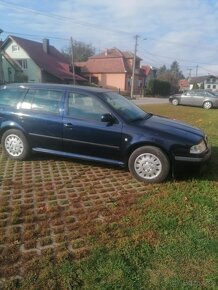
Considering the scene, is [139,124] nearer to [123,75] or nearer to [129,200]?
[129,200]

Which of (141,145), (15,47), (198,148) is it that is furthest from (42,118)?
(15,47)

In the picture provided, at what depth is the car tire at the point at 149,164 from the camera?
16.8 ft

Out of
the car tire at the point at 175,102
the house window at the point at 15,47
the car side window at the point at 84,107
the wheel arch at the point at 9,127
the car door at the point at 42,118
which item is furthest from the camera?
the house window at the point at 15,47

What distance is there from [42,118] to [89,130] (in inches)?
40.9

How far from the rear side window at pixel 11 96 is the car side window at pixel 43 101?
0.56 ft

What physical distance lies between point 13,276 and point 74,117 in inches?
130

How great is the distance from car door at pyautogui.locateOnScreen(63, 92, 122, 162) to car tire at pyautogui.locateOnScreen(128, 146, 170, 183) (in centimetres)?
33

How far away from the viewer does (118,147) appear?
534 centimetres

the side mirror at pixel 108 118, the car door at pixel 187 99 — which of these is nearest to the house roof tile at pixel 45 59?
the car door at pixel 187 99

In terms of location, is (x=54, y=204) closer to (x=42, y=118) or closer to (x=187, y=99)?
(x=42, y=118)

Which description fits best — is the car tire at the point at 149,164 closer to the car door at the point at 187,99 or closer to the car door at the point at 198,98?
the car door at the point at 198,98

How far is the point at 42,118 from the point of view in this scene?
5.83m

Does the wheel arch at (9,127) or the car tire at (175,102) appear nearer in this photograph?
the wheel arch at (9,127)

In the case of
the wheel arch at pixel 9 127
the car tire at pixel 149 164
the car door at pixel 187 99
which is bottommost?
the car tire at pixel 149 164
